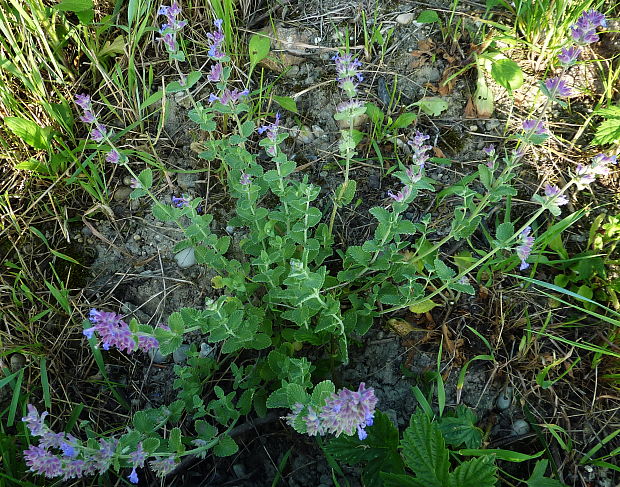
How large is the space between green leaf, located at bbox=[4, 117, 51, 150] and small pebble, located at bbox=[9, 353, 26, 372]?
1.12m

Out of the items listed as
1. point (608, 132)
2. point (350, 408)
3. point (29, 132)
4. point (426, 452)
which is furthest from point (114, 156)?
point (608, 132)

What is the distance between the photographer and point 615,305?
237 centimetres

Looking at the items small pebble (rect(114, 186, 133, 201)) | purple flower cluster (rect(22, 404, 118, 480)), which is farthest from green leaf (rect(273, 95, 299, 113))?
purple flower cluster (rect(22, 404, 118, 480))

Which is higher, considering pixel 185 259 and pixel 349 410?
pixel 349 410

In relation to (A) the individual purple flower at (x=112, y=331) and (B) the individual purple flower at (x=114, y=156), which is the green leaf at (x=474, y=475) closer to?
(A) the individual purple flower at (x=112, y=331)

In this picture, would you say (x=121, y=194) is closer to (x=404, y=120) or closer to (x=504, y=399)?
(x=404, y=120)

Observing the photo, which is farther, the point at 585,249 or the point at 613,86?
the point at 613,86

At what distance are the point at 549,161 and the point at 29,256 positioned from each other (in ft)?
9.57

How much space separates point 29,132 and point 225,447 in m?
2.02

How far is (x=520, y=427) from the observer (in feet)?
7.32

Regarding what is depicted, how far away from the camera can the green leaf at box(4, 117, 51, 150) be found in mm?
2684

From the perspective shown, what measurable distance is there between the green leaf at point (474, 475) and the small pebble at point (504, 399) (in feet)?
1.95

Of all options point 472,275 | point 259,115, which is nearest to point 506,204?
point 472,275

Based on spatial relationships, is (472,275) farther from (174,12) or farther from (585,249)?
(174,12)
